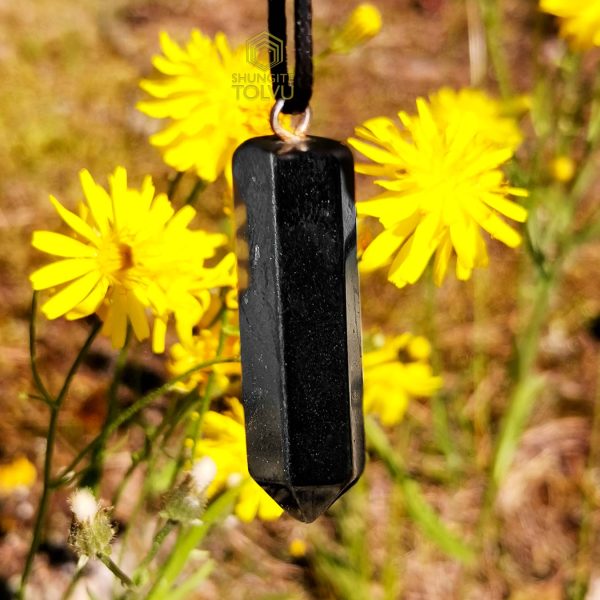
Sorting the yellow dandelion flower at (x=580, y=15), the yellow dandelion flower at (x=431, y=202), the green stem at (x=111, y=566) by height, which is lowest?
the green stem at (x=111, y=566)

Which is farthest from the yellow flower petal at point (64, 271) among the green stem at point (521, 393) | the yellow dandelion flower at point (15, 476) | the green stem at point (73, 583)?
the green stem at point (521, 393)

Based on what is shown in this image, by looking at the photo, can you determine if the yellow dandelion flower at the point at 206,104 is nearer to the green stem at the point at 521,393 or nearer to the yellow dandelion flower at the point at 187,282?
the yellow dandelion flower at the point at 187,282

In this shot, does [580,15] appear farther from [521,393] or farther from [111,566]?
[111,566]

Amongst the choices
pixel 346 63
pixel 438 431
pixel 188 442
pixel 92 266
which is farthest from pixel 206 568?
pixel 346 63

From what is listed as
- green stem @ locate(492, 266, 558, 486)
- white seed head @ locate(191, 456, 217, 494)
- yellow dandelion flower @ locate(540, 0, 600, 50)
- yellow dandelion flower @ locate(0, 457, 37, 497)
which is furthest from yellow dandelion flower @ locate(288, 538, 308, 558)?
yellow dandelion flower @ locate(540, 0, 600, 50)

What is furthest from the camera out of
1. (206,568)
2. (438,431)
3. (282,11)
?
(438,431)

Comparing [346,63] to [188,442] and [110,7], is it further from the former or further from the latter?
[188,442]
